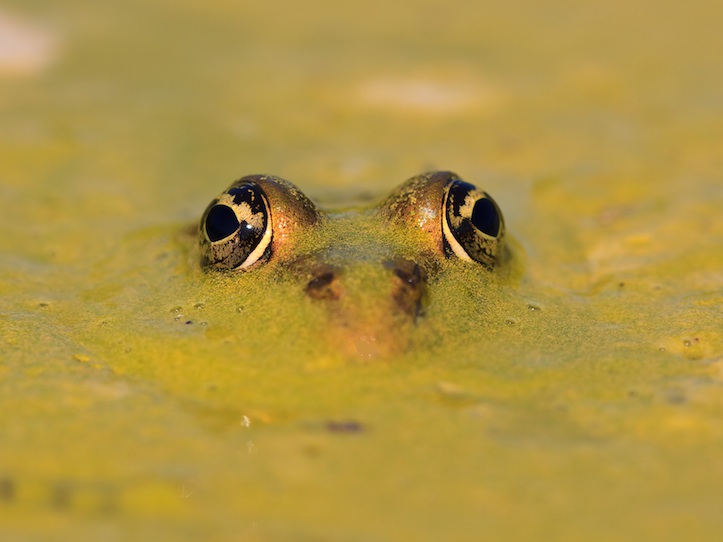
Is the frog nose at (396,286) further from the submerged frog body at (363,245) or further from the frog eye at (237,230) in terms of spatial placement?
the frog eye at (237,230)

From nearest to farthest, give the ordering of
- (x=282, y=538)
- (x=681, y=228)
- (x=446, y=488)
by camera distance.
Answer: (x=282, y=538), (x=446, y=488), (x=681, y=228)

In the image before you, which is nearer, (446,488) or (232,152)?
(446,488)

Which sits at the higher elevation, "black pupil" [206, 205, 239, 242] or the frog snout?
"black pupil" [206, 205, 239, 242]

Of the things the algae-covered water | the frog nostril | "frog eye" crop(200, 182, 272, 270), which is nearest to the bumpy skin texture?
"frog eye" crop(200, 182, 272, 270)

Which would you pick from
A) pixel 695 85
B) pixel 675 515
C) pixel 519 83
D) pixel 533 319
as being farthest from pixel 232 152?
pixel 675 515

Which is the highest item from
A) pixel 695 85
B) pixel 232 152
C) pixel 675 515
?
pixel 695 85

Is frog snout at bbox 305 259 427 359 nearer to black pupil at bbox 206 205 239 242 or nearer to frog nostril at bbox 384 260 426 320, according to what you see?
frog nostril at bbox 384 260 426 320

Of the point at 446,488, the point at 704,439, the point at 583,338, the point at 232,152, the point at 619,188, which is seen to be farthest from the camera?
the point at 232,152

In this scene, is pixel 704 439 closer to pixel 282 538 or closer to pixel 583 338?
pixel 583 338
